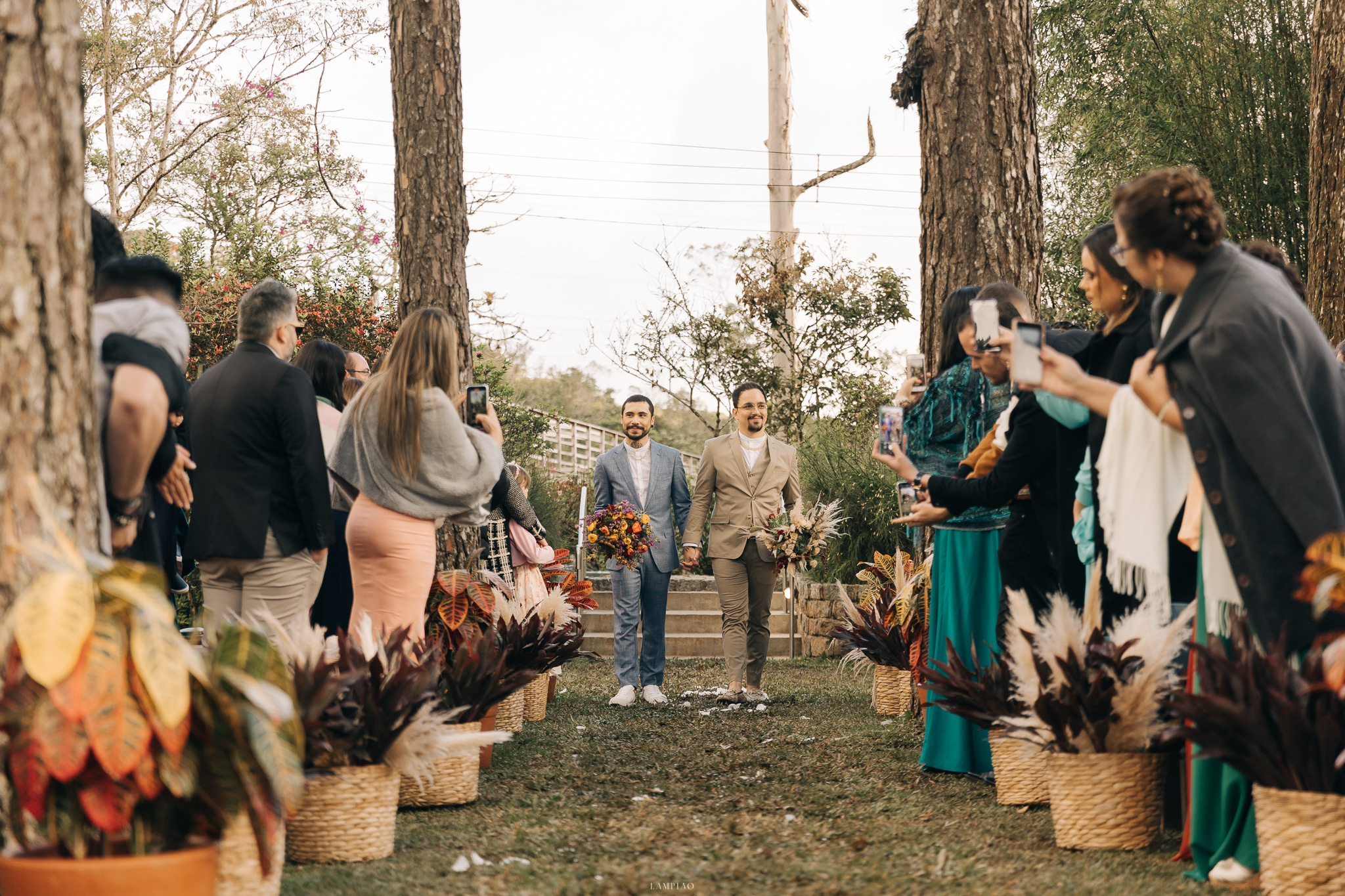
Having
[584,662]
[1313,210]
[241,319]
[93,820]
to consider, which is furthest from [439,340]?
[584,662]

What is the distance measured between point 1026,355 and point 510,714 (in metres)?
3.76

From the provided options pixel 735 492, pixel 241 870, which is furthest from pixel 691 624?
pixel 241 870

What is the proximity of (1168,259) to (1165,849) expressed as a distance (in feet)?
5.94

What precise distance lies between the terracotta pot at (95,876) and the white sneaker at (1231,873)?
99.3 inches

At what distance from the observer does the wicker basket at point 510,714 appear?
5910mm

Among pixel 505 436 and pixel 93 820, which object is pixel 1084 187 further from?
pixel 93 820

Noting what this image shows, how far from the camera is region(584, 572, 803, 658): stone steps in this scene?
464 inches

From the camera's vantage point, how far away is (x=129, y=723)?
2033 mm

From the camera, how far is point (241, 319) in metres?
4.44

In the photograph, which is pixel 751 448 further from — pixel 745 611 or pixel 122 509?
pixel 122 509

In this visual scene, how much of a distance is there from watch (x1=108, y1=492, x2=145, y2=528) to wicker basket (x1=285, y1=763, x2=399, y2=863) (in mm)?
940

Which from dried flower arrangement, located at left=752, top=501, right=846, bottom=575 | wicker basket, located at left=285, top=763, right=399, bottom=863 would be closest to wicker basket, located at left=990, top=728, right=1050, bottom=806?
wicker basket, located at left=285, top=763, right=399, bottom=863

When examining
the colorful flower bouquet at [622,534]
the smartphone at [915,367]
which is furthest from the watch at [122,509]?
the colorful flower bouquet at [622,534]

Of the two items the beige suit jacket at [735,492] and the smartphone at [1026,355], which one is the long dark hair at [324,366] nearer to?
the beige suit jacket at [735,492]
